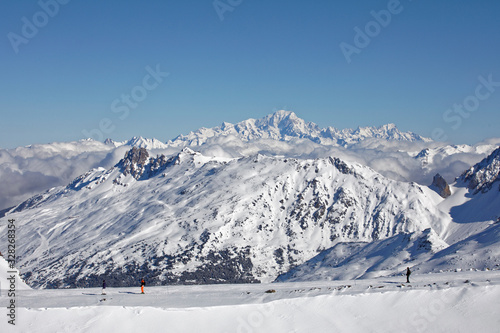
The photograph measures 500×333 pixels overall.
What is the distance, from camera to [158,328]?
37375 mm

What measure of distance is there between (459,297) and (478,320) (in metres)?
3.84

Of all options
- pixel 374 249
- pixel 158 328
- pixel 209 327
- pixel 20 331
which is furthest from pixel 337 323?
pixel 374 249

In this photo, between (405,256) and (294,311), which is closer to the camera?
(294,311)

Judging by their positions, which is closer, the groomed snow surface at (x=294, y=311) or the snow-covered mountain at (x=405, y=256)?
the groomed snow surface at (x=294, y=311)

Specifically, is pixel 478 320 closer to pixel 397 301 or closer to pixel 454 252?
pixel 397 301

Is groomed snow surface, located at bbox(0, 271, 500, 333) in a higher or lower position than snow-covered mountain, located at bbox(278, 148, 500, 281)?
higher

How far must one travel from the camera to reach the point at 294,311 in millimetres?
40344

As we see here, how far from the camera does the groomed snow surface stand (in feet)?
122

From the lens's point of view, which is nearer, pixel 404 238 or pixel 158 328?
pixel 158 328

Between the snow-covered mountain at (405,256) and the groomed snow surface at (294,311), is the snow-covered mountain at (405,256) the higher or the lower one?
the lower one

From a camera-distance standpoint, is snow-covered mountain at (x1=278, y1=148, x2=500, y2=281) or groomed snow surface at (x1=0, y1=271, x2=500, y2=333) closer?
groomed snow surface at (x1=0, y1=271, x2=500, y2=333)

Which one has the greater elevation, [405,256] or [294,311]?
[294,311]

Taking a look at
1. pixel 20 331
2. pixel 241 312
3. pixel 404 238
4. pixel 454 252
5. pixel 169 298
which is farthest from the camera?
pixel 404 238

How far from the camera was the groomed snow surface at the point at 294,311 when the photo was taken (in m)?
37.2
